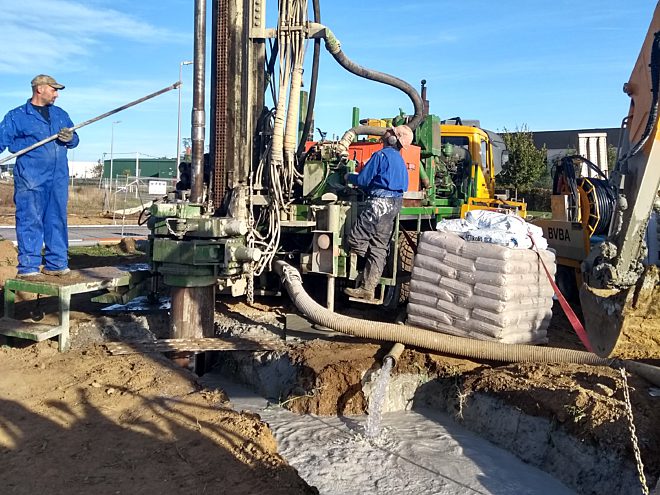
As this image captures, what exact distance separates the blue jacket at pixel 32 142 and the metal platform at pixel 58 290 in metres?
1.02

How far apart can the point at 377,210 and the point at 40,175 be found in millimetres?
3490

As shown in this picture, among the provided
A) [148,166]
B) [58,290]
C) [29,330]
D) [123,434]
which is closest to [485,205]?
[58,290]

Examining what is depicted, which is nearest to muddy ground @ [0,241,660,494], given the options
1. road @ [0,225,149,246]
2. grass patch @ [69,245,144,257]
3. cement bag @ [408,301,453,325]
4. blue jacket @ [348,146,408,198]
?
cement bag @ [408,301,453,325]

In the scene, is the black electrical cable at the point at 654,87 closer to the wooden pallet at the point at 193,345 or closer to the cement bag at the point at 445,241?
the cement bag at the point at 445,241

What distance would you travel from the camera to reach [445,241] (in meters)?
5.89

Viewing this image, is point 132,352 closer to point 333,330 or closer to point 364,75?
point 333,330

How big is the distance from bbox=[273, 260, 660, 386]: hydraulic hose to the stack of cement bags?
158 mm

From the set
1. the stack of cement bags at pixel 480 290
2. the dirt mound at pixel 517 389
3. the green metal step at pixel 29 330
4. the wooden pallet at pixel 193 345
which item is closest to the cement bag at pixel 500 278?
the stack of cement bags at pixel 480 290

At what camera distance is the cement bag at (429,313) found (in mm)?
5785

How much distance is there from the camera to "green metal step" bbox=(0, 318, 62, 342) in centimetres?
573

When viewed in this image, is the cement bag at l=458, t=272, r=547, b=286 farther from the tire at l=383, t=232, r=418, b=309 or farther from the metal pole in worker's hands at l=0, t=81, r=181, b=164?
the metal pole in worker's hands at l=0, t=81, r=181, b=164

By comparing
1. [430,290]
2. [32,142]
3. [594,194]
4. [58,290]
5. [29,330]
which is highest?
[32,142]

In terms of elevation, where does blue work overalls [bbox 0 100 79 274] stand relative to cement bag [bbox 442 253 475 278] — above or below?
above

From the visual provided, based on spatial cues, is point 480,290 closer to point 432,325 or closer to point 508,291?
point 508,291
